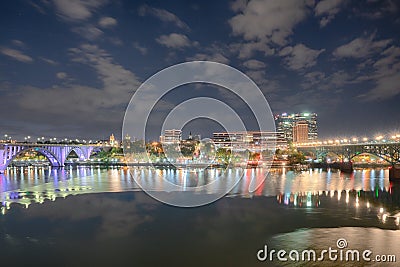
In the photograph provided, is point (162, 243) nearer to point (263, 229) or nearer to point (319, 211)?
point (263, 229)

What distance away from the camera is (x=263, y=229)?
49.7 ft

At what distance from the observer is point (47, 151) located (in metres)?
81.1

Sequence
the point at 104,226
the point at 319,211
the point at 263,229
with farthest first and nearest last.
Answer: the point at 319,211, the point at 104,226, the point at 263,229

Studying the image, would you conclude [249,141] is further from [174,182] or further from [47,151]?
[174,182]

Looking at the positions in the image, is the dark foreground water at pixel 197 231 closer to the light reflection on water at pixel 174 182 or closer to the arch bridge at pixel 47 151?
the light reflection on water at pixel 174 182

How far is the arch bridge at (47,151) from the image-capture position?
61.0 m

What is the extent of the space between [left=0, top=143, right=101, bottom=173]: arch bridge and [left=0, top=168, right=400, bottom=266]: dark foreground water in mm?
43437

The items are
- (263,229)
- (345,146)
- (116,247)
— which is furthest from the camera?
(345,146)

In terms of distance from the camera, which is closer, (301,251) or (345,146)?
(301,251)

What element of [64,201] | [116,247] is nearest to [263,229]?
[116,247]

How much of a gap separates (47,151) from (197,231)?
7730 cm

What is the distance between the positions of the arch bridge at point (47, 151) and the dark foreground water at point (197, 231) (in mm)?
43437

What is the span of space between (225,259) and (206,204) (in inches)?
468

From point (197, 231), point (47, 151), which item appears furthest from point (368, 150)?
point (47, 151)
